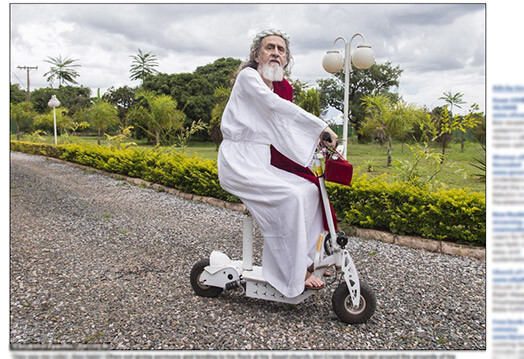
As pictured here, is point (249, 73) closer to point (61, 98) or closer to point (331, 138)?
point (331, 138)

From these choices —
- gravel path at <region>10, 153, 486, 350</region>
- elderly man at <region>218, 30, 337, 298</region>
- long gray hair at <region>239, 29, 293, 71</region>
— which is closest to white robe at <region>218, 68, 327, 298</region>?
elderly man at <region>218, 30, 337, 298</region>

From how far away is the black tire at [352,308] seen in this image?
2.87 metres

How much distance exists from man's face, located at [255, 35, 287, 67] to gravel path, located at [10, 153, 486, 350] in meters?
1.79

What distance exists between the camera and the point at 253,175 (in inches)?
117

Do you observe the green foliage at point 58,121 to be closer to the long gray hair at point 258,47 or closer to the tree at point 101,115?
the tree at point 101,115

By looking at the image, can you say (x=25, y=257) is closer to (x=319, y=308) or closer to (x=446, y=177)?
(x=319, y=308)

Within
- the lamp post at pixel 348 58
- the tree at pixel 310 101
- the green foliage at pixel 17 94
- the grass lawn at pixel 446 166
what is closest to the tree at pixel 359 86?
the grass lawn at pixel 446 166

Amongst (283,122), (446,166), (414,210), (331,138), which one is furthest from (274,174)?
(446,166)

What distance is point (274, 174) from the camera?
3.04 meters

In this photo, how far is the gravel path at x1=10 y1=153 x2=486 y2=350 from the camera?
2.73m

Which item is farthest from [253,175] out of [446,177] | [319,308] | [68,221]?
[446,177]

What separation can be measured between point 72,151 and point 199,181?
6.69m

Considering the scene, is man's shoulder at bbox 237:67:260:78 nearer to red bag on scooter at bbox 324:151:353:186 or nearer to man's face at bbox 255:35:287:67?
man's face at bbox 255:35:287:67

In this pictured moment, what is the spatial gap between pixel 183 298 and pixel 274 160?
1.28 m
